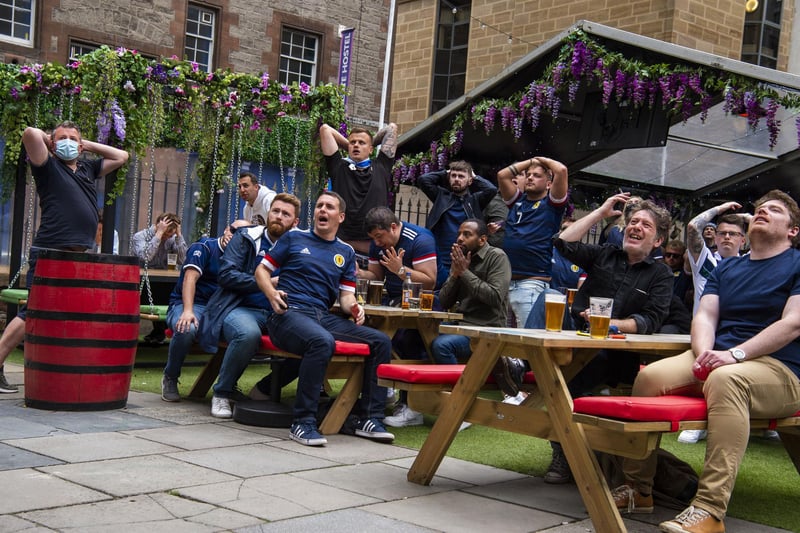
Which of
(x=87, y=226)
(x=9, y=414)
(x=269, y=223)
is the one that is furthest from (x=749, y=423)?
(x=87, y=226)

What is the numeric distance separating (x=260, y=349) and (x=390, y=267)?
1146 millimetres

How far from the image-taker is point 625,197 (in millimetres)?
5875

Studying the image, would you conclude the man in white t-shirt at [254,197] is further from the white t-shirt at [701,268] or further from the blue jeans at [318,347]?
the white t-shirt at [701,268]

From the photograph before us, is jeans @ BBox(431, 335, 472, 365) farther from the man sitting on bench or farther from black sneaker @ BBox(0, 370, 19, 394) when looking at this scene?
black sneaker @ BBox(0, 370, 19, 394)

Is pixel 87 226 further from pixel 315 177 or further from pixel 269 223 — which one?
pixel 315 177

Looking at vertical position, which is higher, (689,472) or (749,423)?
(749,423)

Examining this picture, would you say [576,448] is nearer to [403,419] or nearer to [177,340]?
[403,419]

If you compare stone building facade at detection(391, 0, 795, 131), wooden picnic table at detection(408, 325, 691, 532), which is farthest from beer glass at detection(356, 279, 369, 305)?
stone building facade at detection(391, 0, 795, 131)

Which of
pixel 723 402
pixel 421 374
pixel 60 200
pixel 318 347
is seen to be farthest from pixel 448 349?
pixel 60 200

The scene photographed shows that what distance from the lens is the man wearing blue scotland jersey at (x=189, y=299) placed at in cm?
698

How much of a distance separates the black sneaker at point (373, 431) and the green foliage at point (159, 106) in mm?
4933

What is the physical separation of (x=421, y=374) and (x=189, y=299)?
8.57 ft

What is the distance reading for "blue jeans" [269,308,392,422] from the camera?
232 inches

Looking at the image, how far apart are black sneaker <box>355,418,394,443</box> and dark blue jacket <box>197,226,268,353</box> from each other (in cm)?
133
